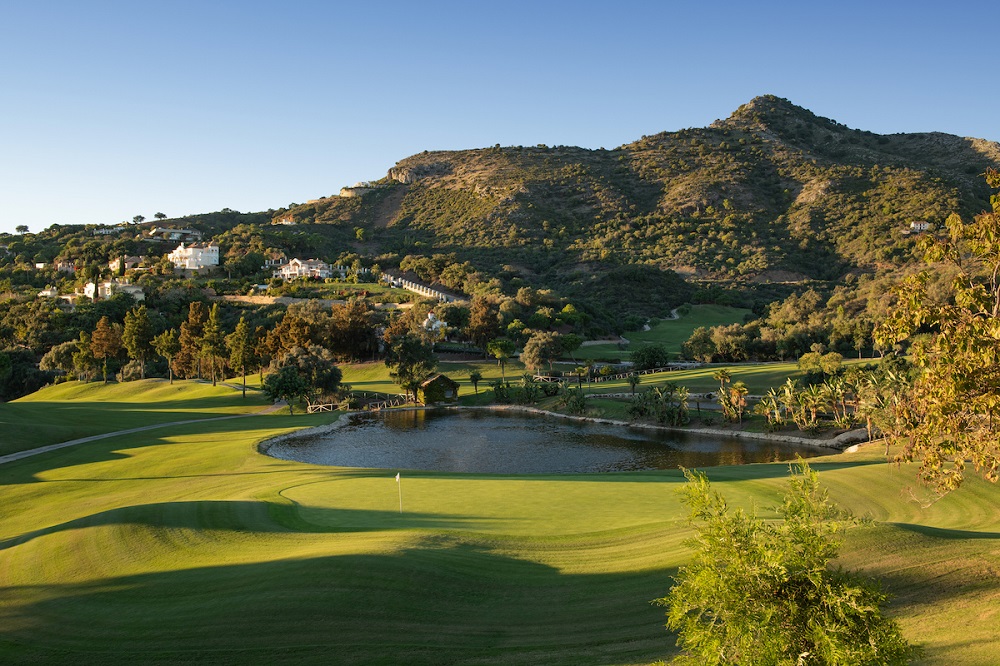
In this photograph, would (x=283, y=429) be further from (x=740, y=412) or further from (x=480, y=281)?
(x=480, y=281)

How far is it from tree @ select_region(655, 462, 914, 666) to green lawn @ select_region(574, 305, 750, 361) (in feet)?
239

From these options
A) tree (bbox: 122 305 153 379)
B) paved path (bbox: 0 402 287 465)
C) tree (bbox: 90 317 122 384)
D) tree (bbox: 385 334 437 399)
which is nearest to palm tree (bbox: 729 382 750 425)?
tree (bbox: 385 334 437 399)

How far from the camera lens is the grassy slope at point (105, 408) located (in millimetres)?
39125

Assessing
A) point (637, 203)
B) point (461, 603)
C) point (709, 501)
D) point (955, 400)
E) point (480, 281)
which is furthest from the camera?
point (637, 203)

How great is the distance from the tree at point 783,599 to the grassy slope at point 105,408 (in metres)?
39.8

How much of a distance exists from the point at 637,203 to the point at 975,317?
152584 millimetres

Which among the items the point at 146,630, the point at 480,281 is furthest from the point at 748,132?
the point at 146,630

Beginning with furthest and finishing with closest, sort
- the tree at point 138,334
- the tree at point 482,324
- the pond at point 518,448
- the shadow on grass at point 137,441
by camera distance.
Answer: the tree at point 482,324
the tree at point 138,334
the pond at point 518,448
the shadow on grass at point 137,441

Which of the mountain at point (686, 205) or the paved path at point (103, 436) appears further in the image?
Result: the mountain at point (686, 205)

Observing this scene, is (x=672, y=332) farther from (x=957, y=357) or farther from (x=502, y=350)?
(x=957, y=357)

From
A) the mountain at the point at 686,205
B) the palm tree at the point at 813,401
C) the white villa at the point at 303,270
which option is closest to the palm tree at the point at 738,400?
the palm tree at the point at 813,401

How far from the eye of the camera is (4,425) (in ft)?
126

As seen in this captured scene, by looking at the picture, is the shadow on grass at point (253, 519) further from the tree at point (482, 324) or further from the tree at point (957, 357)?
the tree at point (482, 324)

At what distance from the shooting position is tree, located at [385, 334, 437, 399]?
63.3 meters
